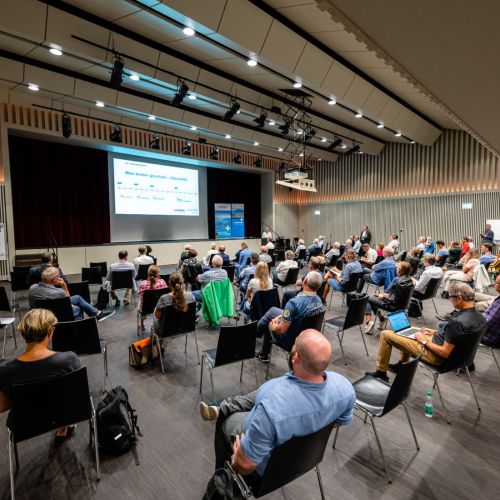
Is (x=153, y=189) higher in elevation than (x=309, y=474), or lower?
higher

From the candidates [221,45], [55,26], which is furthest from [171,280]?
[55,26]

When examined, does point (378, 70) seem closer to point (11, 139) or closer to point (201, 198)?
point (201, 198)

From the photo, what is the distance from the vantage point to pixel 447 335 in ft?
9.38

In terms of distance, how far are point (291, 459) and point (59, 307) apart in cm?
359

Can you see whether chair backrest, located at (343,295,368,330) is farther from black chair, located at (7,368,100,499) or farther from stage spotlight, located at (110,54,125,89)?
stage spotlight, located at (110,54,125,89)

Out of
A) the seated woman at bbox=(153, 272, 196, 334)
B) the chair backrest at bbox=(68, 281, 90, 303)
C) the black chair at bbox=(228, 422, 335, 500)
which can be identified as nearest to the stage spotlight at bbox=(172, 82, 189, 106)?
the chair backrest at bbox=(68, 281, 90, 303)

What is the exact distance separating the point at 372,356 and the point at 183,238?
1126cm

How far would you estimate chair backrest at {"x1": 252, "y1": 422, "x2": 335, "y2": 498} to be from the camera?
4.88 ft

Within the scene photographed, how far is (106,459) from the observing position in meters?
2.44

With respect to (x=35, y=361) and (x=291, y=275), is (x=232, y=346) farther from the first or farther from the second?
(x=291, y=275)

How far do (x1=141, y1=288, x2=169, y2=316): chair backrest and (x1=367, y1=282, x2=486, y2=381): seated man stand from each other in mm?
3044

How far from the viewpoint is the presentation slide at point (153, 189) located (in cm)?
1201

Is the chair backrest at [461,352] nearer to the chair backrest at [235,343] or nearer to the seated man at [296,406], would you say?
the seated man at [296,406]

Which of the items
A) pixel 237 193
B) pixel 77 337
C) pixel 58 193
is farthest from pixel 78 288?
pixel 237 193
